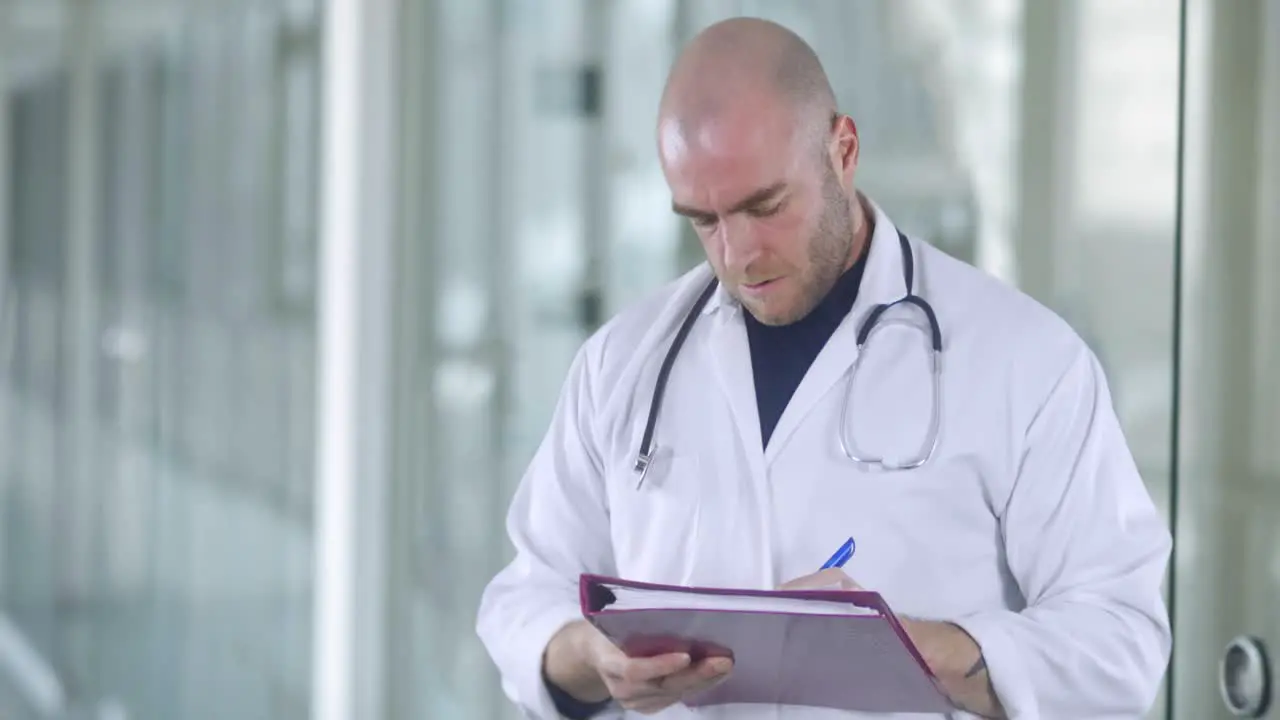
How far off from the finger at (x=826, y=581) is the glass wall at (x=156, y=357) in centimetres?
148

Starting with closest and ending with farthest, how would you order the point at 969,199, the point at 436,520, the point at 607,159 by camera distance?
the point at 969,199 < the point at 607,159 < the point at 436,520

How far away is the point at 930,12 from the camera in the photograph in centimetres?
159

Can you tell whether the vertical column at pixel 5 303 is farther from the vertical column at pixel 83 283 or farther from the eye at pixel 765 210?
the eye at pixel 765 210

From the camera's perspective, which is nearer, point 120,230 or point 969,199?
point 969,199

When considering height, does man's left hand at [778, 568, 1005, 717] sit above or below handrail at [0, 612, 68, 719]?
above

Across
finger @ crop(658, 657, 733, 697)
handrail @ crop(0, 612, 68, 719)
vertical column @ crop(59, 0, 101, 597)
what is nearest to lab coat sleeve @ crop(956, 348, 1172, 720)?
finger @ crop(658, 657, 733, 697)

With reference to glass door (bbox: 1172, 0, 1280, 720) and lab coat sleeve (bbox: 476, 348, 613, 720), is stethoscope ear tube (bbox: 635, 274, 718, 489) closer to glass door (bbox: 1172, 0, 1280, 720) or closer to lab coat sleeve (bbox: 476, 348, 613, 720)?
lab coat sleeve (bbox: 476, 348, 613, 720)

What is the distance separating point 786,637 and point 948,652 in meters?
0.17

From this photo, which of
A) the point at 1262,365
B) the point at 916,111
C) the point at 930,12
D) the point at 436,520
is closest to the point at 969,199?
the point at 916,111

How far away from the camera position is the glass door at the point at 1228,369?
4.28ft

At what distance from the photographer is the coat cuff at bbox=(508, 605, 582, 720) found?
4.51ft

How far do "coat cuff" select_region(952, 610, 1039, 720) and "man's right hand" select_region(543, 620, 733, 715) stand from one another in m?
0.23

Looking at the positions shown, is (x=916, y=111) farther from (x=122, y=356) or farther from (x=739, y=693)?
(x=122, y=356)

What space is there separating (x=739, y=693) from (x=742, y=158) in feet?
1.71
